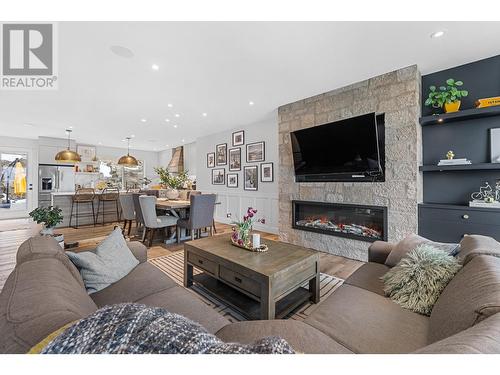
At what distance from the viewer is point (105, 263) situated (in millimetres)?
1507

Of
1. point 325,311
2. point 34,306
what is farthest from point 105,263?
point 325,311

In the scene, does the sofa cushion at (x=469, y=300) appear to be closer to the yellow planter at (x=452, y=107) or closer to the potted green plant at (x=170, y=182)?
the yellow planter at (x=452, y=107)

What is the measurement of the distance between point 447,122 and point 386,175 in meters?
0.93

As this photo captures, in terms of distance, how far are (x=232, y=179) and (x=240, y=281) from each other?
431 centimetres

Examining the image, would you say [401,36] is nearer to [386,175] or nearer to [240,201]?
[386,175]

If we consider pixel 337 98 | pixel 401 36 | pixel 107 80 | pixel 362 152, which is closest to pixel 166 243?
pixel 107 80

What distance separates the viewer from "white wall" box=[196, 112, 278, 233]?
4887 mm

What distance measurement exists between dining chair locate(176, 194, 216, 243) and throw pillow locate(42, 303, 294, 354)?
10.6 ft

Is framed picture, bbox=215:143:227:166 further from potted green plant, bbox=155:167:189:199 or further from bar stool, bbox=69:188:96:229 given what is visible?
bar stool, bbox=69:188:96:229

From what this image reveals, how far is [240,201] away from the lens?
567 cm

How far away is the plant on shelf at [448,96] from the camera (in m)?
2.46

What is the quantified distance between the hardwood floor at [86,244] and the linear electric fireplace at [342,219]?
41cm

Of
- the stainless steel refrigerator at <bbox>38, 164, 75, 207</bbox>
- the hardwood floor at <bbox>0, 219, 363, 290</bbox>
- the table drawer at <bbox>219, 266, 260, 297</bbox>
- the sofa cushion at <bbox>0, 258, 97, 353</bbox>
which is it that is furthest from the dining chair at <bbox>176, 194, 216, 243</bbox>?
the stainless steel refrigerator at <bbox>38, 164, 75, 207</bbox>

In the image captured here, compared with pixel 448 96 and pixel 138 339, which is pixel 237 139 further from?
pixel 138 339
